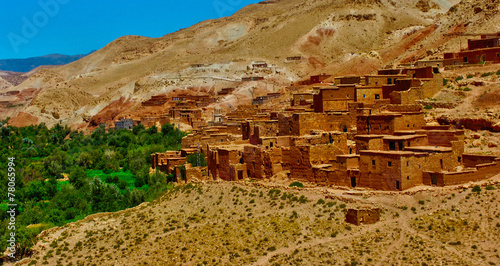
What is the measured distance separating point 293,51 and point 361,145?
58139mm

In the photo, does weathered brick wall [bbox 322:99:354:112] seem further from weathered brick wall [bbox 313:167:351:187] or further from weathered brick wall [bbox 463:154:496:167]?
weathered brick wall [bbox 463:154:496:167]

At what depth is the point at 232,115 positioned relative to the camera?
44.4 m

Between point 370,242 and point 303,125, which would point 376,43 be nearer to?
point 303,125

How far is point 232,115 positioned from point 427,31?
23.6 metres

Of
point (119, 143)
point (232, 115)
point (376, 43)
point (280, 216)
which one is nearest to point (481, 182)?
point (280, 216)

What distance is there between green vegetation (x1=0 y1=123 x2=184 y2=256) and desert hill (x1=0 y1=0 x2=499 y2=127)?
431 inches

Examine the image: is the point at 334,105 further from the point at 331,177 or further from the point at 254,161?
the point at 331,177

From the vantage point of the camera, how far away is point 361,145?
959 inches

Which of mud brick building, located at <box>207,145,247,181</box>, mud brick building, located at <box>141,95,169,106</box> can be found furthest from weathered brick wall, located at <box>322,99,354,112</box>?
mud brick building, located at <box>141,95,169,106</box>

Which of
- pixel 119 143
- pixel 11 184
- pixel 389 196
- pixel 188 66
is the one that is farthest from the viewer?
pixel 188 66

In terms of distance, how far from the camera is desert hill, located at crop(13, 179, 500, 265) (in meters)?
18.4

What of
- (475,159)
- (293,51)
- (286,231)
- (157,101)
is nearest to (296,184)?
(286,231)

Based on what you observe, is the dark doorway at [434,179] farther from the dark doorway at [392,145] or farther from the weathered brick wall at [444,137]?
the weathered brick wall at [444,137]

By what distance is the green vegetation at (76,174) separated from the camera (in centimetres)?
3225
